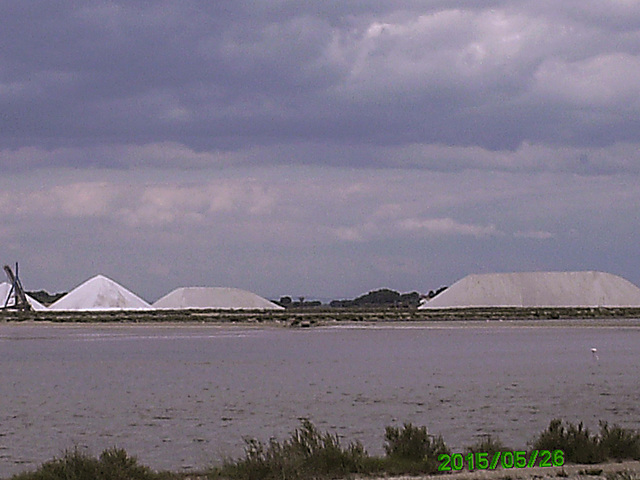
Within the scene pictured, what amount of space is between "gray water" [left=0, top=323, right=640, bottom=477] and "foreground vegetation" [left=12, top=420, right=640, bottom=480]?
139cm

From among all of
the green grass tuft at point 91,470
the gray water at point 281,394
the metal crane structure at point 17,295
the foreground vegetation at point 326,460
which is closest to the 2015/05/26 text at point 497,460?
the foreground vegetation at point 326,460

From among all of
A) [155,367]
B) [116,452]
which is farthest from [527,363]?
[116,452]

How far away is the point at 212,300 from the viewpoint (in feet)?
366

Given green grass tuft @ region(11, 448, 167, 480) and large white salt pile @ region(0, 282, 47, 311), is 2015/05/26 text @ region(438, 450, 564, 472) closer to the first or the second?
green grass tuft @ region(11, 448, 167, 480)

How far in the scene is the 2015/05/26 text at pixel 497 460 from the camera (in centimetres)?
992

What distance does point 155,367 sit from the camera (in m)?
26.7

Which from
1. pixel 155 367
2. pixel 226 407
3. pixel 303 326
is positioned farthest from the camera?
pixel 303 326

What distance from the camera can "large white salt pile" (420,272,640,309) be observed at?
102 metres

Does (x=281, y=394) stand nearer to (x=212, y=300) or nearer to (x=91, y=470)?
(x=91, y=470)

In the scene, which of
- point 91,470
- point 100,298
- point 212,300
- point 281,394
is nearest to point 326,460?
point 91,470

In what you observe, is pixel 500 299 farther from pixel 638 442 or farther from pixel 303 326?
pixel 638 442

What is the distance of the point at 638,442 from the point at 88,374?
662 inches

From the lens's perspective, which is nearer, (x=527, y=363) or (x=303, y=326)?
(x=527, y=363)

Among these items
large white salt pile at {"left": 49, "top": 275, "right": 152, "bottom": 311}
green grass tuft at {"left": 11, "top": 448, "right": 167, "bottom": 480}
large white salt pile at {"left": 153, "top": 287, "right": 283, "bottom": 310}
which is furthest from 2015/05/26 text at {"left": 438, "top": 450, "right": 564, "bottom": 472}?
large white salt pile at {"left": 153, "top": 287, "right": 283, "bottom": 310}
